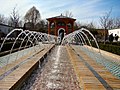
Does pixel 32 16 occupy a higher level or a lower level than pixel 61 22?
higher

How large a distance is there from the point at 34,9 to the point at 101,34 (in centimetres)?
1937

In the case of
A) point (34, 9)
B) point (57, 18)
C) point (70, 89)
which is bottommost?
point (70, 89)

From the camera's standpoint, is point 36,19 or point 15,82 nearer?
point 15,82

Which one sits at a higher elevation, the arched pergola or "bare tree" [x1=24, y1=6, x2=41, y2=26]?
"bare tree" [x1=24, y1=6, x2=41, y2=26]

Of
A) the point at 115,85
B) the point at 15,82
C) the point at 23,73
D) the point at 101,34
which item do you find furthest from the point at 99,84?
the point at 101,34

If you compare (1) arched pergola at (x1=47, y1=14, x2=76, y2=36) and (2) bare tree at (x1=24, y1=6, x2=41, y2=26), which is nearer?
(1) arched pergola at (x1=47, y1=14, x2=76, y2=36)

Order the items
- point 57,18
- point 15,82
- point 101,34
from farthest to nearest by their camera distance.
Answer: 1. point 101,34
2. point 57,18
3. point 15,82

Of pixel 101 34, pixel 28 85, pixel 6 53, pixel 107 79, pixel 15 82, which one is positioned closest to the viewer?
pixel 15 82

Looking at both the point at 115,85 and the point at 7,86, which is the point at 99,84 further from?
the point at 7,86

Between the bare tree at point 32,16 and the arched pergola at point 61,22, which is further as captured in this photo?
the bare tree at point 32,16

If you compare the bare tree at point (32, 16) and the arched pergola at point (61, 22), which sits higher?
the bare tree at point (32, 16)

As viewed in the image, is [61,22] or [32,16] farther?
[32,16]

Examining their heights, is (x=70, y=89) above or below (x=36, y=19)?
below

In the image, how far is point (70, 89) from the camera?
203 inches
